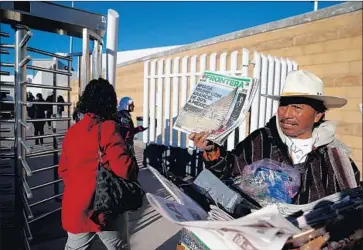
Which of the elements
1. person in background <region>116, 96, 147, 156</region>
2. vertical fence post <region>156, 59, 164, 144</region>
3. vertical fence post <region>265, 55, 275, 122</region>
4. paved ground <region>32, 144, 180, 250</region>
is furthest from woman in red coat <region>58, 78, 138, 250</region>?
vertical fence post <region>156, 59, 164, 144</region>

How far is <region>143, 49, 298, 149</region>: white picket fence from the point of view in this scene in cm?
505

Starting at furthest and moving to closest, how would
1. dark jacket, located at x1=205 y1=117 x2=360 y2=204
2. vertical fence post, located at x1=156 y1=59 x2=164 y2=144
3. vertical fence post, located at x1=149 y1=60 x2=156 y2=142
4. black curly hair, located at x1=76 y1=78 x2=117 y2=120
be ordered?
vertical fence post, located at x1=149 y1=60 x2=156 y2=142, vertical fence post, located at x1=156 y1=59 x2=164 y2=144, black curly hair, located at x1=76 y1=78 x2=117 y2=120, dark jacket, located at x1=205 y1=117 x2=360 y2=204

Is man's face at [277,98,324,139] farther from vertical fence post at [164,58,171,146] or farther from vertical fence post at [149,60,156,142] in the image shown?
vertical fence post at [149,60,156,142]

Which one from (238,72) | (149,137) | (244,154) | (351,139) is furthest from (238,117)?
(149,137)

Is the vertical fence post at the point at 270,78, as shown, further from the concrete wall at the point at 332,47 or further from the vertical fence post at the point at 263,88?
the concrete wall at the point at 332,47

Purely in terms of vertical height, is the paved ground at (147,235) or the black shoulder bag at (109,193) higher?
the black shoulder bag at (109,193)

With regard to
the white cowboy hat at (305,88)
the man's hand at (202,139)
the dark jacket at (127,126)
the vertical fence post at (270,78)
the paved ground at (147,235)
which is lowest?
the paved ground at (147,235)

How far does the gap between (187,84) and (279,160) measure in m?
Result: 4.36

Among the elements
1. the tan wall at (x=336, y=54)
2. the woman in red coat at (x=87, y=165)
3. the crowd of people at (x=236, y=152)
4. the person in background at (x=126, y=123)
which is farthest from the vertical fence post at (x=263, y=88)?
the woman in red coat at (x=87, y=165)

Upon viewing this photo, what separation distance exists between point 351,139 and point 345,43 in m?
1.53

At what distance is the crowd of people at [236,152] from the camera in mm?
1666

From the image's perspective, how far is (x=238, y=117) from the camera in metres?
1.56

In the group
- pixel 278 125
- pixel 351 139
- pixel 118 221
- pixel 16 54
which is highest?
pixel 16 54

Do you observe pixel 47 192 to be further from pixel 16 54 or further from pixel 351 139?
pixel 351 139
